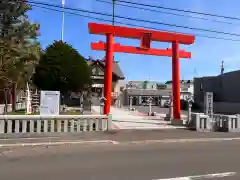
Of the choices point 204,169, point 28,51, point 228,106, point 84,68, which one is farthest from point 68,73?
point 204,169

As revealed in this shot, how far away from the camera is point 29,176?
261 inches

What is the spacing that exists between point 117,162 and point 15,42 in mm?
13547

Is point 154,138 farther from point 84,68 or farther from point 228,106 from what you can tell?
point 228,106

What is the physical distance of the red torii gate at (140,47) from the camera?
62.9ft

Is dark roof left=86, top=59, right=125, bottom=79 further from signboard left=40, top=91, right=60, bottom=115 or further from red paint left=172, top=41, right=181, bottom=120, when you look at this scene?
signboard left=40, top=91, right=60, bottom=115

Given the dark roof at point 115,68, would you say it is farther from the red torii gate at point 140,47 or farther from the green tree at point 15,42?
the red torii gate at point 140,47


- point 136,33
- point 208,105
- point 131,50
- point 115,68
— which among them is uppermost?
point 115,68

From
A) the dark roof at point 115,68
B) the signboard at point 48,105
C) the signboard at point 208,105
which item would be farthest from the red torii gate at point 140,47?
the dark roof at point 115,68

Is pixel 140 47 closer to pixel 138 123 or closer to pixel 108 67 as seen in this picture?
pixel 108 67

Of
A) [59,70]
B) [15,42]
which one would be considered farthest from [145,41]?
[59,70]

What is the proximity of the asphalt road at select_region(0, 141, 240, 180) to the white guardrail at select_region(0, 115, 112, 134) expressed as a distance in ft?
9.35

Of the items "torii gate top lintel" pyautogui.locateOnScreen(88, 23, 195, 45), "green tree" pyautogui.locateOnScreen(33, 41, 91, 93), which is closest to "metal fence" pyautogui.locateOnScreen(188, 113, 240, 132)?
"torii gate top lintel" pyautogui.locateOnScreen(88, 23, 195, 45)

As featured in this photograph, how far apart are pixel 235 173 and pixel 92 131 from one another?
7.95m

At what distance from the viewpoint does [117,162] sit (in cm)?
823
